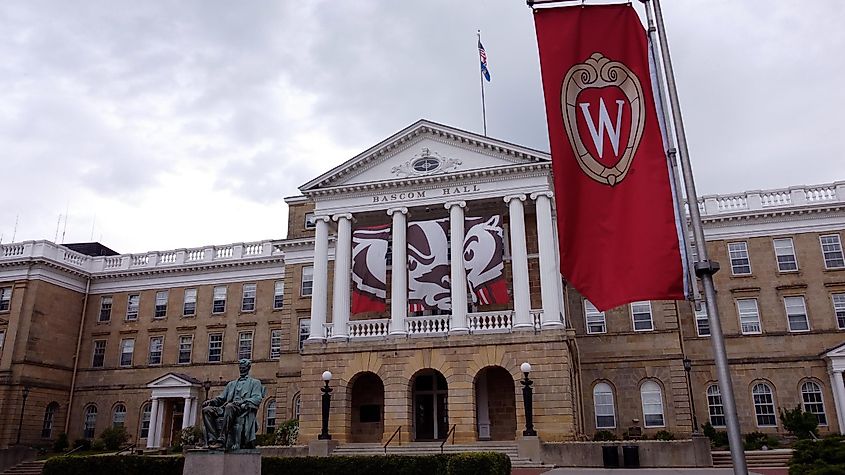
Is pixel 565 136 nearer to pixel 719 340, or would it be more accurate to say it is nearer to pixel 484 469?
pixel 719 340

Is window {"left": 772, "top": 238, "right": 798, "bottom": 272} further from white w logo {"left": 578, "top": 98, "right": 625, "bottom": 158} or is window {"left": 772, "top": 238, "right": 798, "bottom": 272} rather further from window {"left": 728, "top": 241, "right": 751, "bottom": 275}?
white w logo {"left": 578, "top": 98, "right": 625, "bottom": 158}

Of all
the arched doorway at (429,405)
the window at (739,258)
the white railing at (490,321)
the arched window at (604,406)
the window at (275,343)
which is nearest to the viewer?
the white railing at (490,321)

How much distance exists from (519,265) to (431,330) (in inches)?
204

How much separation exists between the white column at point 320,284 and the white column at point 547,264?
1083 centimetres

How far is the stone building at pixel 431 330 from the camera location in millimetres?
31594

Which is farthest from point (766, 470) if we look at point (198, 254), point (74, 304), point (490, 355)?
point (74, 304)

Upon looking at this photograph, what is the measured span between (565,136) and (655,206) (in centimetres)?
142

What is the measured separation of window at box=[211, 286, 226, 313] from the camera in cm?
4672

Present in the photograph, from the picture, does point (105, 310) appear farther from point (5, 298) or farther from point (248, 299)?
point (248, 299)

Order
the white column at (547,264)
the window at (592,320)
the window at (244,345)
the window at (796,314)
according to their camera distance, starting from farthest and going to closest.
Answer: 1. the window at (244,345)
2. the window at (592,320)
3. the window at (796,314)
4. the white column at (547,264)

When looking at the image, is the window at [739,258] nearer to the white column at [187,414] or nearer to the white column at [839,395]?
the white column at [839,395]

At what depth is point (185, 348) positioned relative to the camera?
1829 inches

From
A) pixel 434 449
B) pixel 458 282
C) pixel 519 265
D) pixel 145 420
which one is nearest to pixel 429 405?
pixel 434 449

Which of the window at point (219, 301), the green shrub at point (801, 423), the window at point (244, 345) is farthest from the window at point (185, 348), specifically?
the green shrub at point (801, 423)
